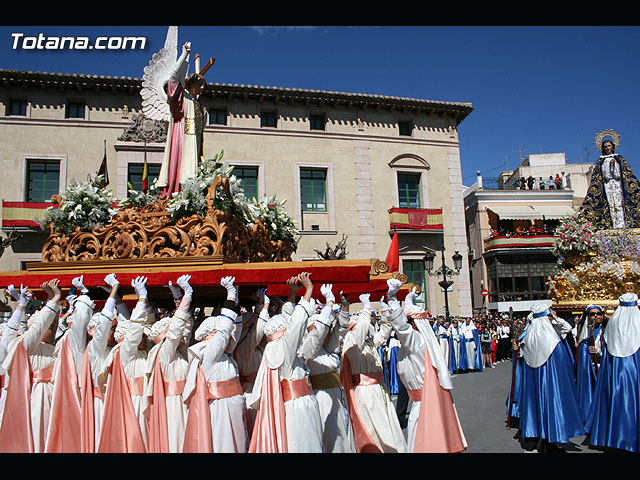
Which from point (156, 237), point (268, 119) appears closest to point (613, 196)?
point (156, 237)

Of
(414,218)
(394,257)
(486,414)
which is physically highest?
(414,218)

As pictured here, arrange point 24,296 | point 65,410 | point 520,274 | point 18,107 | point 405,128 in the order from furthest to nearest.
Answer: point 520,274
point 405,128
point 18,107
point 24,296
point 65,410

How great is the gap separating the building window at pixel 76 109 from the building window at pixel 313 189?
9732mm

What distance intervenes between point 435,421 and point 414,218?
17.9 m

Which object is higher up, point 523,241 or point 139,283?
point 523,241

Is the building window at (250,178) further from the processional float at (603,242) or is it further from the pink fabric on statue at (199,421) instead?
the pink fabric on statue at (199,421)

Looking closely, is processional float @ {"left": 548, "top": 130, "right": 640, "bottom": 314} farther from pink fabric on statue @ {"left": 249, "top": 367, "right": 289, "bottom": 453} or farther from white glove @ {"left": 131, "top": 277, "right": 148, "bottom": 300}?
white glove @ {"left": 131, "top": 277, "right": 148, "bottom": 300}

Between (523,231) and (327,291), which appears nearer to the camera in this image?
(327,291)

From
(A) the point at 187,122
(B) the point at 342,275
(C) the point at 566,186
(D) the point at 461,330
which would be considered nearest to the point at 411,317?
(B) the point at 342,275

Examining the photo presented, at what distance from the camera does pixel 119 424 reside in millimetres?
4672

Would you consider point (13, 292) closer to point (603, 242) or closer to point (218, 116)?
point (603, 242)

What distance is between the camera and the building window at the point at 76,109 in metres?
20.0
